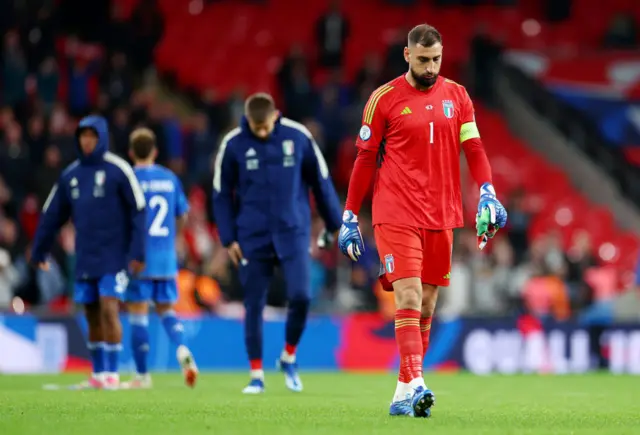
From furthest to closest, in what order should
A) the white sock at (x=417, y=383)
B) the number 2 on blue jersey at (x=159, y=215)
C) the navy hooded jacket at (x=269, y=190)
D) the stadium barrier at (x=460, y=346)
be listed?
the stadium barrier at (x=460, y=346)
the number 2 on blue jersey at (x=159, y=215)
the navy hooded jacket at (x=269, y=190)
the white sock at (x=417, y=383)

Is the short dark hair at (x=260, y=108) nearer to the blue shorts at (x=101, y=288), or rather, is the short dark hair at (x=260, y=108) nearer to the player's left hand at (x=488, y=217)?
the blue shorts at (x=101, y=288)

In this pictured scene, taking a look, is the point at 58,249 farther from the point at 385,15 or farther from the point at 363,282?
the point at 385,15

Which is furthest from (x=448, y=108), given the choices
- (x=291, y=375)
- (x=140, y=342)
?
(x=140, y=342)

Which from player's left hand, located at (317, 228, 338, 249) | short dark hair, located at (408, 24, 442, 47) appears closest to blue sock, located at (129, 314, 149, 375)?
player's left hand, located at (317, 228, 338, 249)

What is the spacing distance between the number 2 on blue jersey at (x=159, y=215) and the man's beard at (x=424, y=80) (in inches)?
195

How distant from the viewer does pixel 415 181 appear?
959 centimetres

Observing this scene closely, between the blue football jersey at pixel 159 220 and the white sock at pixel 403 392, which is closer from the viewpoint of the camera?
the white sock at pixel 403 392

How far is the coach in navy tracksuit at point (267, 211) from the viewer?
12.6 m

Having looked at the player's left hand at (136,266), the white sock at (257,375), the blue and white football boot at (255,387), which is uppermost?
the player's left hand at (136,266)

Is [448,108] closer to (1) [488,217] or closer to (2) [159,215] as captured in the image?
(1) [488,217]

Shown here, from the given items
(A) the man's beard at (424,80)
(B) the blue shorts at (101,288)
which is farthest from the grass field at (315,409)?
(A) the man's beard at (424,80)

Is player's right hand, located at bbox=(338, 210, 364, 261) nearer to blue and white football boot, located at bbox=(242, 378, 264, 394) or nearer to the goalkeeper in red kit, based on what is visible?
the goalkeeper in red kit

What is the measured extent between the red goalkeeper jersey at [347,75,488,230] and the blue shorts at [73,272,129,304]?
4.17 metres

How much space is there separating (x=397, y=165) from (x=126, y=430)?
2.74m
